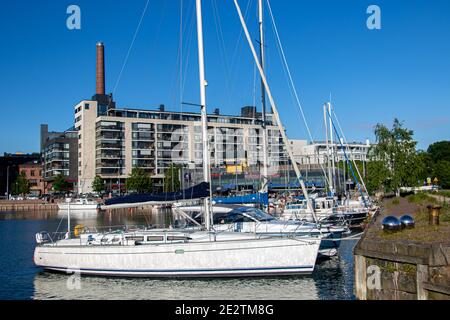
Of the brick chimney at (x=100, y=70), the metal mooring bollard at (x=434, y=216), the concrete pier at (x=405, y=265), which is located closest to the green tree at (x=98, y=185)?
the brick chimney at (x=100, y=70)

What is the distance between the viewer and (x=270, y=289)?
2542 cm

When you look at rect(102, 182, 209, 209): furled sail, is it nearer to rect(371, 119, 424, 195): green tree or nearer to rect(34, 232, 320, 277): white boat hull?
rect(34, 232, 320, 277): white boat hull

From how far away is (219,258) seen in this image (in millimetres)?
26844

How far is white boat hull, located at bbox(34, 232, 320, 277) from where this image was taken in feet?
87.5

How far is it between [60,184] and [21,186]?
2484cm

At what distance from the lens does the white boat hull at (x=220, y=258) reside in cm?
2666

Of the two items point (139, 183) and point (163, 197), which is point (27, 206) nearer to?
point (139, 183)

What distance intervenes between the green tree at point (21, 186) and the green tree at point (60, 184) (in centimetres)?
1939

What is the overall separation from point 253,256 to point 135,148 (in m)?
131

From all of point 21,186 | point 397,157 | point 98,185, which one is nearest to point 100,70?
point 98,185

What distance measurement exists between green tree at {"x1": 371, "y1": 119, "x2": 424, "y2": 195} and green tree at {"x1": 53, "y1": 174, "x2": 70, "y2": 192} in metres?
116
